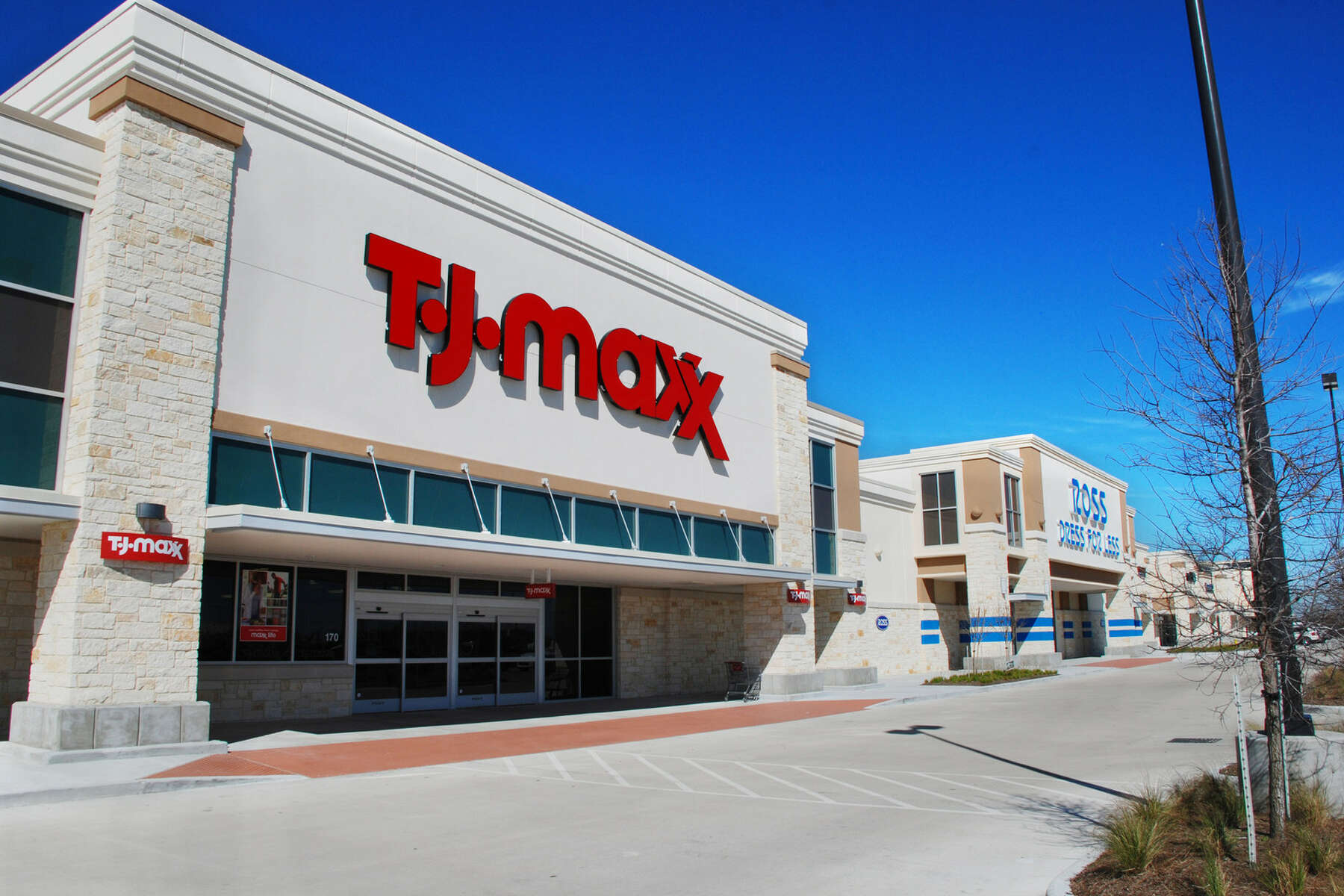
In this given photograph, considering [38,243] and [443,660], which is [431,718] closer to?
[443,660]

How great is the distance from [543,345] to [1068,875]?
15.9m

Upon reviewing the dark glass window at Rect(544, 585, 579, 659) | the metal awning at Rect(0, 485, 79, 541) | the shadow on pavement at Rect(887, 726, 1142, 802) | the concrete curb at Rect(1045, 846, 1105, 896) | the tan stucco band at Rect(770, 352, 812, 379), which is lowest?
the shadow on pavement at Rect(887, 726, 1142, 802)

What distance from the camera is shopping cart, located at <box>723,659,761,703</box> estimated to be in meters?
26.8

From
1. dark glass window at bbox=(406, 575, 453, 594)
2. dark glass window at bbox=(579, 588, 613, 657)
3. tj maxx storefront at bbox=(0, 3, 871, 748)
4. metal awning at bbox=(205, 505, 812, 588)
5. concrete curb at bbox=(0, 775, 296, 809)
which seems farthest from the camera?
dark glass window at bbox=(579, 588, 613, 657)

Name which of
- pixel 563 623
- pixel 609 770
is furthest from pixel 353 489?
pixel 563 623

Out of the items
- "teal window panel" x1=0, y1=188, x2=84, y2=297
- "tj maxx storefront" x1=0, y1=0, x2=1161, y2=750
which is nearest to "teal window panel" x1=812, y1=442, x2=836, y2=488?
"tj maxx storefront" x1=0, y1=0, x2=1161, y2=750

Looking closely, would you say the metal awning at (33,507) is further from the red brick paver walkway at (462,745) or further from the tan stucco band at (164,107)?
the tan stucco band at (164,107)

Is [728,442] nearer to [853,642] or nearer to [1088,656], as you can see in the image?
[853,642]

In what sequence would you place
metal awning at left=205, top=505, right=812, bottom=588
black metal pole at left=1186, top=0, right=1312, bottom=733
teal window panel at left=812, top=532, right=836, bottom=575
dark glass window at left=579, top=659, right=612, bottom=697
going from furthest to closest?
teal window panel at left=812, top=532, right=836, bottom=575
dark glass window at left=579, top=659, right=612, bottom=697
metal awning at left=205, top=505, right=812, bottom=588
black metal pole at left=1186, top=0, right=1312, bottom=733

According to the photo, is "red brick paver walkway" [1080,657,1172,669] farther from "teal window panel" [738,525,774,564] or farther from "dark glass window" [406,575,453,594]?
"dark glass window" [406,575,453,594]

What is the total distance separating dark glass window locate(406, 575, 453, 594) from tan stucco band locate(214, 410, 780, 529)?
3.35 meters

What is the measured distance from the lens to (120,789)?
11.6 m

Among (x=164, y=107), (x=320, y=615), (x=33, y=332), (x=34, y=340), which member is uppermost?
(x=164, y=107)

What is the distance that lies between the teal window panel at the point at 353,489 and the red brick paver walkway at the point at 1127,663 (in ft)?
118
